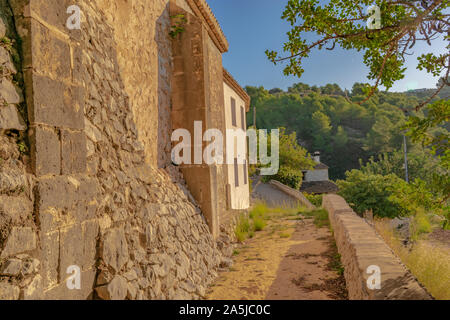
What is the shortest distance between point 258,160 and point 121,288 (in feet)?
71.7

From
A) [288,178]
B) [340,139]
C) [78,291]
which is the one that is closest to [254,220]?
[78,291]

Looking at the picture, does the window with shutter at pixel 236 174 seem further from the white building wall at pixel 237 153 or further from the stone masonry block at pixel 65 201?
the stone masonry block at pixel 65 201

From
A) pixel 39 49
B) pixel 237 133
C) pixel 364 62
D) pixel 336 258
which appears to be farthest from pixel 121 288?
pixel 237 133

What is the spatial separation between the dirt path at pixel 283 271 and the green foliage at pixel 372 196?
597 centimetres

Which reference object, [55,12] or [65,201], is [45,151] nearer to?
[65,201]

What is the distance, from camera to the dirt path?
172 inches

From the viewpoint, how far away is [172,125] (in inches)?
239

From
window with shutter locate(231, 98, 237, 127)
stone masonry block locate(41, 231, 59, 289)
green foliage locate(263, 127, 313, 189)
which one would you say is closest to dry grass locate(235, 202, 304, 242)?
window with shutter locate(231, 98, 237, 127)

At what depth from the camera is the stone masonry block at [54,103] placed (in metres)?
2.24

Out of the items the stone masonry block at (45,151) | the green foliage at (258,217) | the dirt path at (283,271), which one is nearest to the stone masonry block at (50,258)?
the stone masonry block at (45,151)

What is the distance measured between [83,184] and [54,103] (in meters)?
0.74

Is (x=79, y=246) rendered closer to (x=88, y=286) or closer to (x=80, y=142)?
(x=88, y=286)

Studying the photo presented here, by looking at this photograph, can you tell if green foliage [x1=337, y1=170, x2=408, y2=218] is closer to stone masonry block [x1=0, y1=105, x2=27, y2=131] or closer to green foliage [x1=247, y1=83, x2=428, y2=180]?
stone masonry block [x1=0, y1=105, x2=27, y2=131]

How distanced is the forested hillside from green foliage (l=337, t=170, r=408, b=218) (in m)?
23.3
